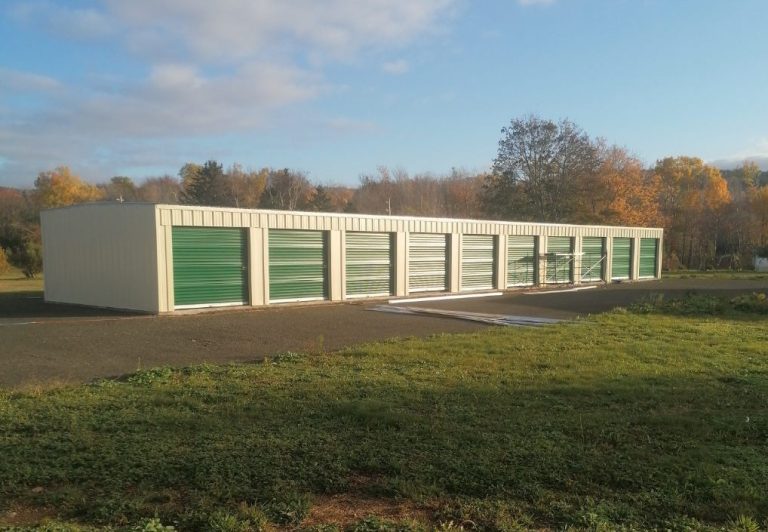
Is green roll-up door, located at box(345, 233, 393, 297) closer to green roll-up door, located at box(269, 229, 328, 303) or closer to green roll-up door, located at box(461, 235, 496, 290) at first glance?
green roll-up door, located at box(269, 229, 328, 303)

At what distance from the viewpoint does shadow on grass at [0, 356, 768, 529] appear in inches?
161

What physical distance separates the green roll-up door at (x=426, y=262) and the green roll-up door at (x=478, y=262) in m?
1.23

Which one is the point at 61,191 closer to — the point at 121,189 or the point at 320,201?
the point at 121,189

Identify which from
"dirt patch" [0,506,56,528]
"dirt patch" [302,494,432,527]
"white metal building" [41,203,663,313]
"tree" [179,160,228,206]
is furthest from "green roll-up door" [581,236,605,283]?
"tree" [179,160,228,206]

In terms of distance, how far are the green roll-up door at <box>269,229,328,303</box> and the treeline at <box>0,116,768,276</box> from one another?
14.5m

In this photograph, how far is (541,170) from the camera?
50781 mm

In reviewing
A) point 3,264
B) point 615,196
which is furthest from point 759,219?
point 3,264

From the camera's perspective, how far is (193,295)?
698 inches

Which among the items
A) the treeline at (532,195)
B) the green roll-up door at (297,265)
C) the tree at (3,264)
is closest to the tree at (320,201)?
the treeline at (532,195)

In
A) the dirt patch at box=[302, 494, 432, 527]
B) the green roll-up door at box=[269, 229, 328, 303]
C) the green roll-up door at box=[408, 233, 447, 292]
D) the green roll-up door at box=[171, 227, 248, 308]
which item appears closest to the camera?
the dirt patch at box=[302, 494, 432, 527]

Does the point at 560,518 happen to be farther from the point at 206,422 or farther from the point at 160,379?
the point at 160,379

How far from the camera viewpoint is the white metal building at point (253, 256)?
56.7 ft

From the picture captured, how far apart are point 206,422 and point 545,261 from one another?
26047mm

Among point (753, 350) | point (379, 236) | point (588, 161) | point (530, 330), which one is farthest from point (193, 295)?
point (588, 161)
